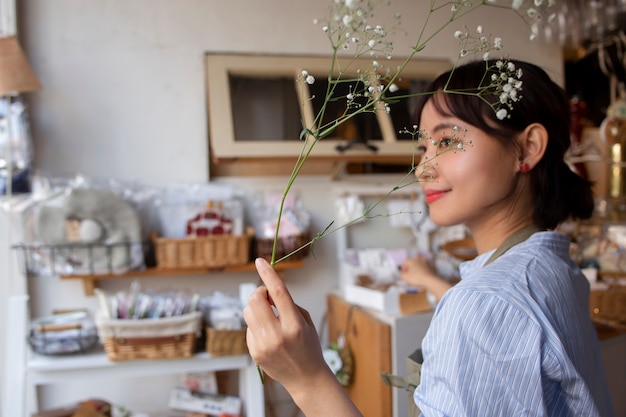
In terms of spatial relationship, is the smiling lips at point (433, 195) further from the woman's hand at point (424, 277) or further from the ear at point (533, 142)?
the woman's hand at point (424, 277)

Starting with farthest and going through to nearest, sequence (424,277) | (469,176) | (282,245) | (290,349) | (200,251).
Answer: (282,245) < (200,251) < (424,277) < (469,176) < (290,349)

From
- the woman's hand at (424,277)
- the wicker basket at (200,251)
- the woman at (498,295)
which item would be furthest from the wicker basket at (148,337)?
the woman at (498,295)

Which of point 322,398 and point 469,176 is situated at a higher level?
point 469,176

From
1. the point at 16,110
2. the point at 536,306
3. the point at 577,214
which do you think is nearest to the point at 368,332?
the point at 577,214

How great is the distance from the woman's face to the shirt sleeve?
0.23m

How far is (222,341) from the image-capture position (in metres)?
1.77

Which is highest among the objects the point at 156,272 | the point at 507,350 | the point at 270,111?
the point at 270,111

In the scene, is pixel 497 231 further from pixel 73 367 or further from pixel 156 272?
pixel 156 272

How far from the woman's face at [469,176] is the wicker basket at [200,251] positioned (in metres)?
1.32

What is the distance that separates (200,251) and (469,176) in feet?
4.71

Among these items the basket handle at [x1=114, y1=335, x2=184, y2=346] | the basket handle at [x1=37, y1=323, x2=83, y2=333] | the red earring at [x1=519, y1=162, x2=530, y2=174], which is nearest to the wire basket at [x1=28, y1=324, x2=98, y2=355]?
the basket handle at [x1=37, y1=323, x2=83, y2=333]

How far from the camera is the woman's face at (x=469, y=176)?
3.03 feet

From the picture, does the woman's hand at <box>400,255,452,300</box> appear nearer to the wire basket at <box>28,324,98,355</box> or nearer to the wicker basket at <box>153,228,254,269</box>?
the wicker basket at <box>153,228,254,269</box>

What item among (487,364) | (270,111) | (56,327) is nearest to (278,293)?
(487,364)
